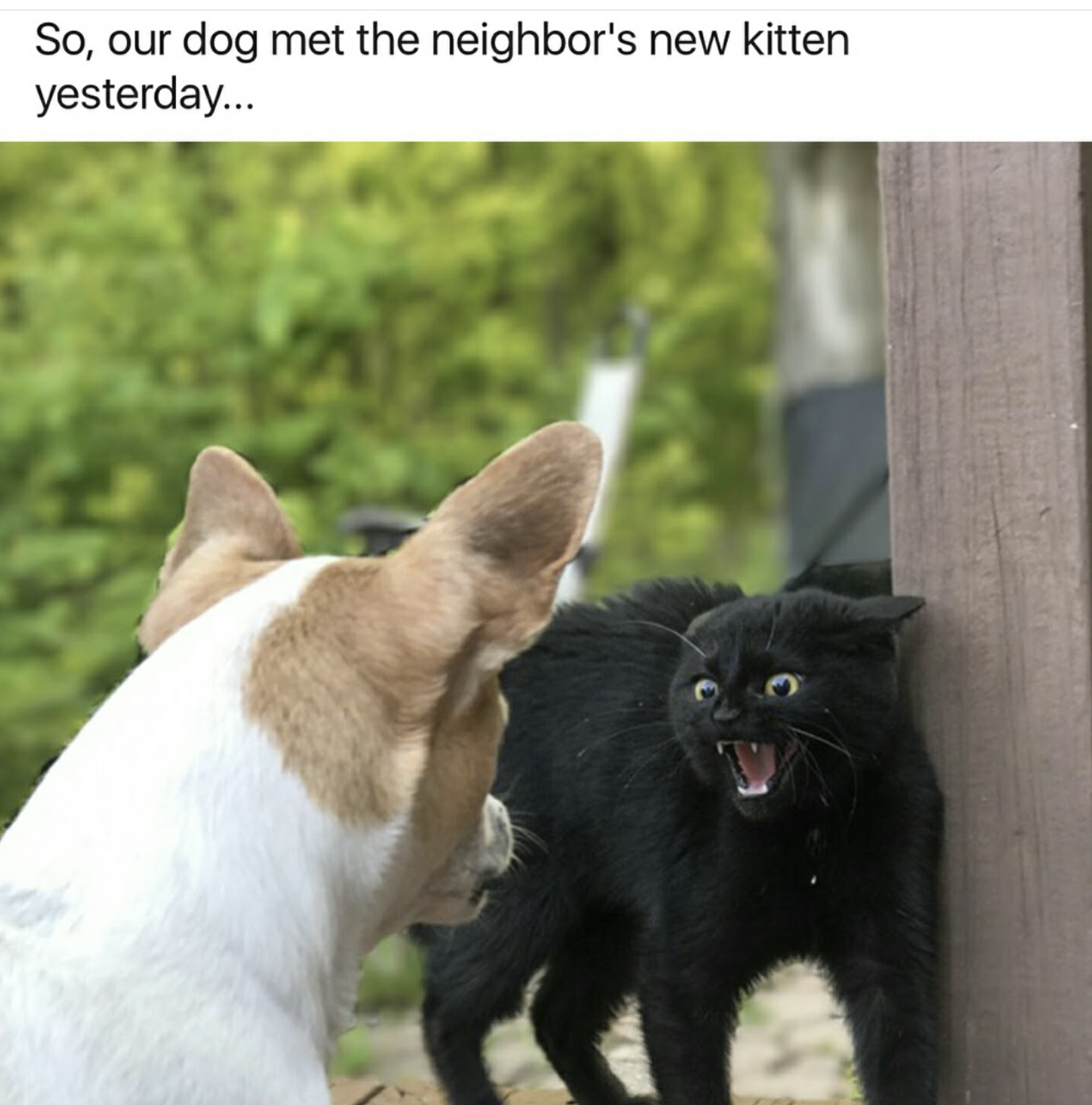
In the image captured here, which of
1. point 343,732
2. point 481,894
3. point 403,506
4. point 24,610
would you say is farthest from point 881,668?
point 403,506

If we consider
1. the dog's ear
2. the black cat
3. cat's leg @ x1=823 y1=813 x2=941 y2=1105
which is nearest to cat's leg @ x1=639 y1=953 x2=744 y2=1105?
the black cat

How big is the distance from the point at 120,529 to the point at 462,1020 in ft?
15.1

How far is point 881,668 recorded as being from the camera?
2354 mm

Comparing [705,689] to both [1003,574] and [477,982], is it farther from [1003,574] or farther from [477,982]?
[477,982]

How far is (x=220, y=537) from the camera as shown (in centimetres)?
228

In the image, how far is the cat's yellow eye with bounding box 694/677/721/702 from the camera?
7.54ft

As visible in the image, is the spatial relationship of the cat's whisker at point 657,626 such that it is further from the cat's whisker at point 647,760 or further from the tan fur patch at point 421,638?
the tan fur patch at point 421,638

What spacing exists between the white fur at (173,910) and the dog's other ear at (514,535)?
0.23 m

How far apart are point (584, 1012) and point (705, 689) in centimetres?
84

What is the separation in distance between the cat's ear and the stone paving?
87.4 inches

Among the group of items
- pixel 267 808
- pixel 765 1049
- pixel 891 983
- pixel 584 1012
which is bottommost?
pixel 765 1049

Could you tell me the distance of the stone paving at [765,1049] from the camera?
489cm

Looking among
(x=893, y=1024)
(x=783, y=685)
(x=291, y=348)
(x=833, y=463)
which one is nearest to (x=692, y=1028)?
(x=893, y=1024)

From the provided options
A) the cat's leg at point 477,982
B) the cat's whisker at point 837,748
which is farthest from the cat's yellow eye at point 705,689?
the cat's leg at point 477,982
